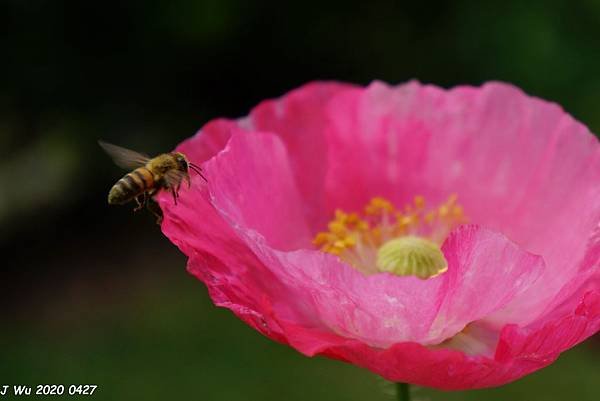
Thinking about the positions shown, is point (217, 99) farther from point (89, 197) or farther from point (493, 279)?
point (493, 279)

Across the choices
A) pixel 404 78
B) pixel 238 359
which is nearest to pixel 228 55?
pixel 404 78

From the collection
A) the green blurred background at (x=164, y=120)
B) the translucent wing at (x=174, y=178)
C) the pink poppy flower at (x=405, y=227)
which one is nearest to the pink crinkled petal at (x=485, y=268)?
the pink poppy flower at (x=405, y=227)

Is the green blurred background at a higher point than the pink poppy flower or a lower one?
higher

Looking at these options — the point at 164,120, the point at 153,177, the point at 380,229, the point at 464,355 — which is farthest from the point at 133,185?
the point at 164,120

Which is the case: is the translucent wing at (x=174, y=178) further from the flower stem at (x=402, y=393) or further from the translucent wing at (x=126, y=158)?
the flower stem at (x=402, y=393)

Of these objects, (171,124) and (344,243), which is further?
(171,124)

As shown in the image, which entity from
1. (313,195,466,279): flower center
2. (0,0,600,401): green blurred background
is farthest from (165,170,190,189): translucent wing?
(0,0,600,401): green blurred background

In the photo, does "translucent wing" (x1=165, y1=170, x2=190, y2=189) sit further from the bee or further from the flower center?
the flower center

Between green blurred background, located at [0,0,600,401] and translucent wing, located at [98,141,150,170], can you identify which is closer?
translucent wing, located at [98,141,150,170]
